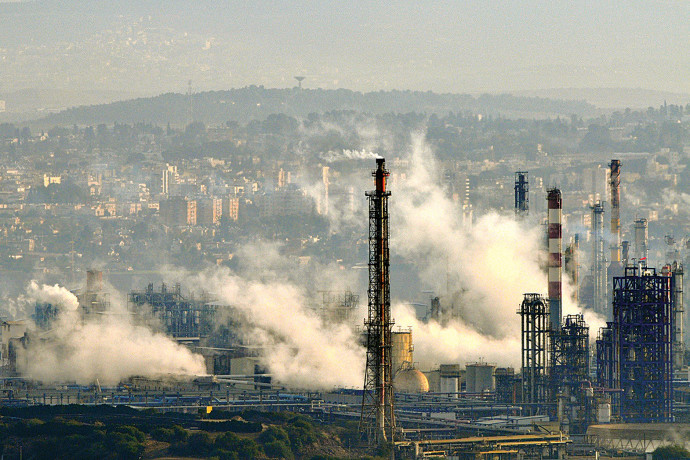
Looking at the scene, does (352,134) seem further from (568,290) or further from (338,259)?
(568,290)

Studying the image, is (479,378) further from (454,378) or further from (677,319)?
(677,319)

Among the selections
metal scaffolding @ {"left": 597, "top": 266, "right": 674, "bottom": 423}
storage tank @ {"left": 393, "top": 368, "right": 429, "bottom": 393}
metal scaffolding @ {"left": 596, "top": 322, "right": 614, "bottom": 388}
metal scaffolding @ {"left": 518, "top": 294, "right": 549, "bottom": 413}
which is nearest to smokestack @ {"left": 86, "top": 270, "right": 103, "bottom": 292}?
storage tank @ {"left": 393, "top": 368, "right": 429, "bottom": 393}

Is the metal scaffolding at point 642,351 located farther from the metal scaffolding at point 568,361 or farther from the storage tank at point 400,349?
the storage tank at point 400,349

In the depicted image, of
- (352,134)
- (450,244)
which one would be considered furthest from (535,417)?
(352,134)

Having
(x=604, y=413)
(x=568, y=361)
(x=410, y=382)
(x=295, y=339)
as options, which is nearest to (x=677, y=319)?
(x=295, y=339)

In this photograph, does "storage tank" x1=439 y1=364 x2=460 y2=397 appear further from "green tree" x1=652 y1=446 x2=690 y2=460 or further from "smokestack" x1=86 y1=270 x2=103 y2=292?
"smokestack" x1=86 y1=270 x2=103 y2=292

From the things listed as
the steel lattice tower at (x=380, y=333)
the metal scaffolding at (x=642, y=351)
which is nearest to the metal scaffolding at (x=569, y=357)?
the metal scaffolding at (x=642, y=351)
